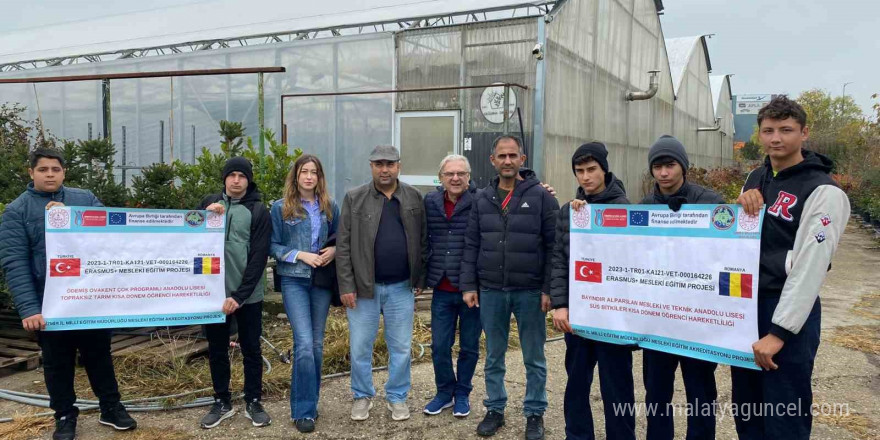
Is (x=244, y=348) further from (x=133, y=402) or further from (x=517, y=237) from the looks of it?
(x=517, y=237)

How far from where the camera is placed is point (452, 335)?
426 cm

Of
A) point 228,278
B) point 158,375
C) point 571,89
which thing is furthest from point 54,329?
point 571,89

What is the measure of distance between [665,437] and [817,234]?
1.41 m

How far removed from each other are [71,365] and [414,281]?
7.33 feet

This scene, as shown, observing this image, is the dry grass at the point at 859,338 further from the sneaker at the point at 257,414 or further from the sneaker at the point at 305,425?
the sneaker at the point at 257,414

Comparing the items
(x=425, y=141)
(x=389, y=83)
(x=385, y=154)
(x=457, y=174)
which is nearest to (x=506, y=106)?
(x=425, y=141)

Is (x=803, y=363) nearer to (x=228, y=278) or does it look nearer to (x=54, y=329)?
(x=228, y=278)

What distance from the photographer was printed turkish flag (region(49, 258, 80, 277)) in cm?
372

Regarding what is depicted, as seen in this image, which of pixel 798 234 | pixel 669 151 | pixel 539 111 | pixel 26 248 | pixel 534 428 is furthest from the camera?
pixel 539 111

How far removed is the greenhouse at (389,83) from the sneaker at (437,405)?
202 inches

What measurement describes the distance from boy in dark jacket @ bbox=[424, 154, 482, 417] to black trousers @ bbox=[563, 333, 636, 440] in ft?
2.81

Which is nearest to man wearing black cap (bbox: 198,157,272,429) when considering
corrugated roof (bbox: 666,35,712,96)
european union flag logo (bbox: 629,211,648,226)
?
european union flag logo (bbox: 629,211,648,226)

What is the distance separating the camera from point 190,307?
4.04 m

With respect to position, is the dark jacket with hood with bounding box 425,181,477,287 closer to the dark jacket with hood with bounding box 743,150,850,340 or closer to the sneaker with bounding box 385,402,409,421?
the sneaker with bounding box 385,402,409,421
